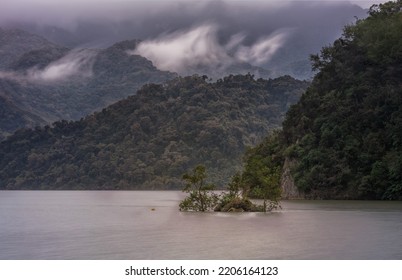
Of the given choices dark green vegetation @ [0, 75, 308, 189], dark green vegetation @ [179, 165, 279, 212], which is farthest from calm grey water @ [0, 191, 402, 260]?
dark green vegetation @ [0, 75, 308, 189]

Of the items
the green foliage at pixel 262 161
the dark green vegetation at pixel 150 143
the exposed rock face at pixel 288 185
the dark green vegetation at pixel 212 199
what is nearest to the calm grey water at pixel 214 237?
the dark green vegetation at pixel 212 199

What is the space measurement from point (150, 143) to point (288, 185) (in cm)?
9255

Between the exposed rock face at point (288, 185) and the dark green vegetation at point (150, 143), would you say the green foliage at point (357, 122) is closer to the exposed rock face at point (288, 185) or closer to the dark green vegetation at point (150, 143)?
the exposed rock face at point (288, 185)

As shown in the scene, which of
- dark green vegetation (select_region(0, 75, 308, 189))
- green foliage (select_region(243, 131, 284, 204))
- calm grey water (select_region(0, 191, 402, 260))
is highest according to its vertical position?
dark green vegetation (select_region(0, 75, 308, 189))

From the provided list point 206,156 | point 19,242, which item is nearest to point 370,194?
point 19,242

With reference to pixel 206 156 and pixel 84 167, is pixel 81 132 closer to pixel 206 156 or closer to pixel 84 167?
pixel 84 167

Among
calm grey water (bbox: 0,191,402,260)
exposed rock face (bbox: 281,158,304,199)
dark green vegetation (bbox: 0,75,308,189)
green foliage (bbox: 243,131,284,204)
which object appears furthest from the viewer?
dark green vegetation (bbox: 0,75,308,189)

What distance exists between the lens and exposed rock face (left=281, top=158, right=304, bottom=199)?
286 feet

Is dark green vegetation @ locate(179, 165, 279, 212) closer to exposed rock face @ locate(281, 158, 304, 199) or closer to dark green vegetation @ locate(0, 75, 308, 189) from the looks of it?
exposed rock face @ locate(281, 158, 304, 199)

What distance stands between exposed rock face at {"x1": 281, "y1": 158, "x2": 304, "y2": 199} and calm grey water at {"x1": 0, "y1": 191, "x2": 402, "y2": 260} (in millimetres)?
29195
